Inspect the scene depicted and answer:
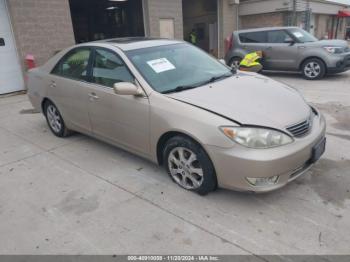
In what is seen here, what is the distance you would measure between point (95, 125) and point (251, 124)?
2170 millimetres

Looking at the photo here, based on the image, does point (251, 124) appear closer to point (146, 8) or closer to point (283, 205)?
point (283, 205)

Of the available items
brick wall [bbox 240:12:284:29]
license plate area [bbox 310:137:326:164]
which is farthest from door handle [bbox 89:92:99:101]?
brick wall [bbox 240:12:284:29]

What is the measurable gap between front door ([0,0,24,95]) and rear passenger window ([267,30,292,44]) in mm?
7423

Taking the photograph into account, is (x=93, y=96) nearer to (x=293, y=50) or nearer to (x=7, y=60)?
(x=7, y=60)

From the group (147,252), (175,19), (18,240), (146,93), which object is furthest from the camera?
(175,19)

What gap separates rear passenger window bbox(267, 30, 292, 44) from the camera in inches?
369

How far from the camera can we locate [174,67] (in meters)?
3.63

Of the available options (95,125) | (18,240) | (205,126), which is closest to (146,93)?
(205,126)

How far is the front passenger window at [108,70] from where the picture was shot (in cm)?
355

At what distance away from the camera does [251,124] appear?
2713 millimetres

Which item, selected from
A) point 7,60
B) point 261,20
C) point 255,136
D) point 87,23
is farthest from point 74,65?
point 87,23

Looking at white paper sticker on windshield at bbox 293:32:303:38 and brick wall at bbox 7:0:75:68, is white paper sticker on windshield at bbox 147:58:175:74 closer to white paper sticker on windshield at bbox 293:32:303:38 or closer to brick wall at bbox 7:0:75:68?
brick wall at bbox 7:0:75:68

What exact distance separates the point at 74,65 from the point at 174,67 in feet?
5.21

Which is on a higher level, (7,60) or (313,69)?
(7,60)
